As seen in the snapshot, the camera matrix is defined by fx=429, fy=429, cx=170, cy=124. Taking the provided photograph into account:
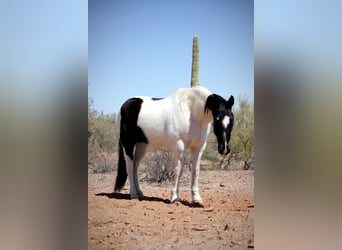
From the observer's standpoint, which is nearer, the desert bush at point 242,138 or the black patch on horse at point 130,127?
the desert bush at point 242,138

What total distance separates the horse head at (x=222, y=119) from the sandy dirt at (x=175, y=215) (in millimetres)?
216

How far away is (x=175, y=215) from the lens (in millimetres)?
3156

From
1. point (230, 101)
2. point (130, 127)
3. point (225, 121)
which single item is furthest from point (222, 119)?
point (130, 127)

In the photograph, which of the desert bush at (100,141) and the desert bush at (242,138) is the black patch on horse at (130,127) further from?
the desert bush at (242,138)

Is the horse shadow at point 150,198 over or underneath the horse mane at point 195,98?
underneath

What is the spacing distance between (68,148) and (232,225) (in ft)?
4.38

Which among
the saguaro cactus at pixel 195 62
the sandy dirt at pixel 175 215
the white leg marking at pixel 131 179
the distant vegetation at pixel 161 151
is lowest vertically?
the sandy dirt at pixel 175 215

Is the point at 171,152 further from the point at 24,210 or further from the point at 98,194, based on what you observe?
the point at 24,210

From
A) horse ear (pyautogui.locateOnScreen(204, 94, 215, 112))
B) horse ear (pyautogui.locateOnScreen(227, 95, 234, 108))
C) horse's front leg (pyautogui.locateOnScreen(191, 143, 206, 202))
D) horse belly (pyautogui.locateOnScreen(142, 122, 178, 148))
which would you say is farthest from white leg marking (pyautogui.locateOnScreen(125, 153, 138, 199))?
horse ear (pyautogui.locateOnScreen(227, 95, 234, 108))

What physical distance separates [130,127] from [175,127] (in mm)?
339

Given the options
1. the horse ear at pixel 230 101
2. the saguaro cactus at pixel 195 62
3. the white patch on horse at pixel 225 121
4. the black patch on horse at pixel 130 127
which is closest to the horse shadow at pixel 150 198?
the black patch on horse at pixel 130 127

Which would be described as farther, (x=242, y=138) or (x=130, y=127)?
(x=130, y=127)

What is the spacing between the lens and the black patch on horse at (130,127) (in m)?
3.21

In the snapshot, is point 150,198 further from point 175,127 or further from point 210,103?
point 210,103
